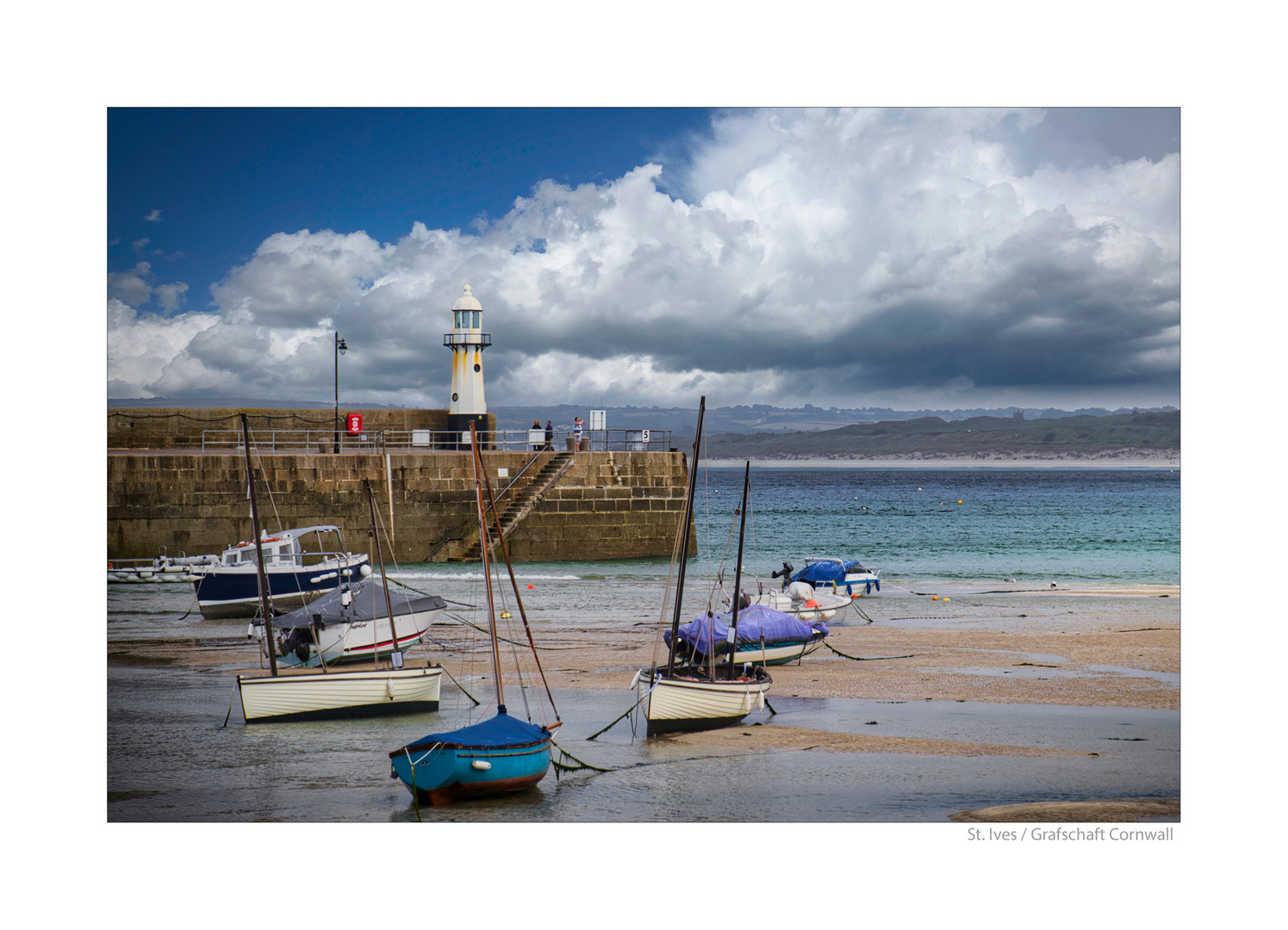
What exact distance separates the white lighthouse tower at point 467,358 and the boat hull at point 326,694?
16.8 metres

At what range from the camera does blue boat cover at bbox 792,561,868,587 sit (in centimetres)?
2022

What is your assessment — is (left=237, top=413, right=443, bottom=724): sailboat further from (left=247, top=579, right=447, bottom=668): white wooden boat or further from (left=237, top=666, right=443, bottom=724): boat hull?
(left=247, top=579, right=447, bottom=668): white wooden boat

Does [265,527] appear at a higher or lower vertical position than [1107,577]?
higher

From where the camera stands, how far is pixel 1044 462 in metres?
126

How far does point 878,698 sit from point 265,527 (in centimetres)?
1549

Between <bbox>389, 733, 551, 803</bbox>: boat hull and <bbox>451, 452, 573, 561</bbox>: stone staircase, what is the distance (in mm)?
14259

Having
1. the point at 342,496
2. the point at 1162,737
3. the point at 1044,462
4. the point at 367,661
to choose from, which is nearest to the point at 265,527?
the point at 342,496

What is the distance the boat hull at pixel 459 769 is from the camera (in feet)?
26.6

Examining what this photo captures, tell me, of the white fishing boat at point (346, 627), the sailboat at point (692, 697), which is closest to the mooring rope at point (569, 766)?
the sailboat at point (692, 697)

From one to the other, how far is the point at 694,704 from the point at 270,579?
39.2ft

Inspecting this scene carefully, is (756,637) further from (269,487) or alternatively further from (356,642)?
(269,487)

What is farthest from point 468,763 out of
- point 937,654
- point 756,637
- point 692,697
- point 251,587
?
point 251,587

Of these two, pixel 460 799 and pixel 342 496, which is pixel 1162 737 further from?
pixel 342 496
